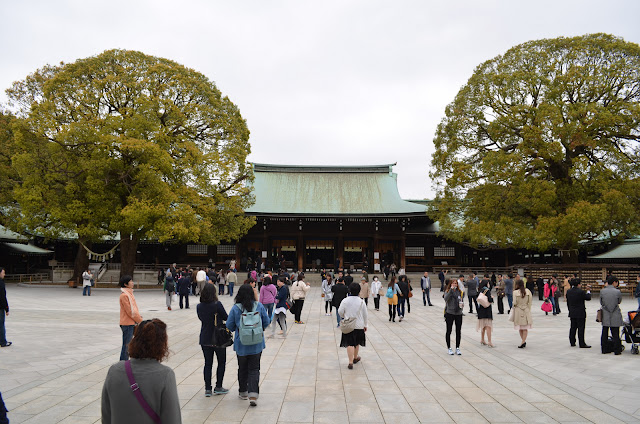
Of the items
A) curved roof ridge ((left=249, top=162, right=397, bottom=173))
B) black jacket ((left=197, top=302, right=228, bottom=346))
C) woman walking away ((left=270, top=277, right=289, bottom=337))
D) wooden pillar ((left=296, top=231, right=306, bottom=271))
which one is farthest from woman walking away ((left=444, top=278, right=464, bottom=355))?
curved roof ridge ((left=249, top=162, right=397, bottom=173))

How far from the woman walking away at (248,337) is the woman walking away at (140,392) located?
3065mm

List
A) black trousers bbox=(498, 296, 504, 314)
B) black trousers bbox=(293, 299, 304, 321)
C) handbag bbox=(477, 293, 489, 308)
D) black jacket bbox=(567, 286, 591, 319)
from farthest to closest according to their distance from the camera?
1. black trousers bbox=(498, 296, 504, 314)
2. black trousers bbox=(293, 299, 304, 321)
3. black jacket bbox=(567, 286, 591, 319)
4. handbag bbox=(477, 293, 489, 308)

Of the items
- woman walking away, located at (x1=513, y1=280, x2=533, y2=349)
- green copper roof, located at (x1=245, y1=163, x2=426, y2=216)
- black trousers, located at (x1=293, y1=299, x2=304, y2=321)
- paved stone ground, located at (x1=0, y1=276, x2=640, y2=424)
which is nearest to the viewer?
paved stone ground, located at (x1=0, y1=276, x2=640, y2=424)

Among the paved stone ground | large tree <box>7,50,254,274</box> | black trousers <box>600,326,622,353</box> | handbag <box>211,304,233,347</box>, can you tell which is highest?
large tree <box>7,50,254,274</box>

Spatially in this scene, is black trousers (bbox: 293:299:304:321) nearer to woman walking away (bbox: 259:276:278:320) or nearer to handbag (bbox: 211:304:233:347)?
woman walking away (bbox: 259:276:278:320)

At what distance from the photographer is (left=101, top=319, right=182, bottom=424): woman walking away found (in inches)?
110

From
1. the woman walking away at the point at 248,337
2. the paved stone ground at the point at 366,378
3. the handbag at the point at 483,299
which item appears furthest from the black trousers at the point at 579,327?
the woman walking away at the point at 248,337

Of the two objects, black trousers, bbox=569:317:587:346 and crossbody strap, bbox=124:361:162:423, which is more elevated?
crossbody strap, bbox=124:361:162:423

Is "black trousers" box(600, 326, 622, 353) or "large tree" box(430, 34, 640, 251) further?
"large tree" box(430, 34, 640, 251)

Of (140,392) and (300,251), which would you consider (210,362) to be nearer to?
(140,392)

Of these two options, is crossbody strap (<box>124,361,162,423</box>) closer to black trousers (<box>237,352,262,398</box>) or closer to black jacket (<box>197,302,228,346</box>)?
black trousers (<box>237,352,262,398</box>)

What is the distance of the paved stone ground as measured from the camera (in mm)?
5699

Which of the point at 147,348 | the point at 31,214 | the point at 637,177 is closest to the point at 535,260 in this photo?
the point at 637,177

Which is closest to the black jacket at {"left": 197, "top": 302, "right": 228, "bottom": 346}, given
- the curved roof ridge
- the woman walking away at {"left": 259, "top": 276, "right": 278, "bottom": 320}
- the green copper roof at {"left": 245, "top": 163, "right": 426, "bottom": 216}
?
the woman walking away at {"left": 259, "top": 276, "right": 278, "bottom": 320}
